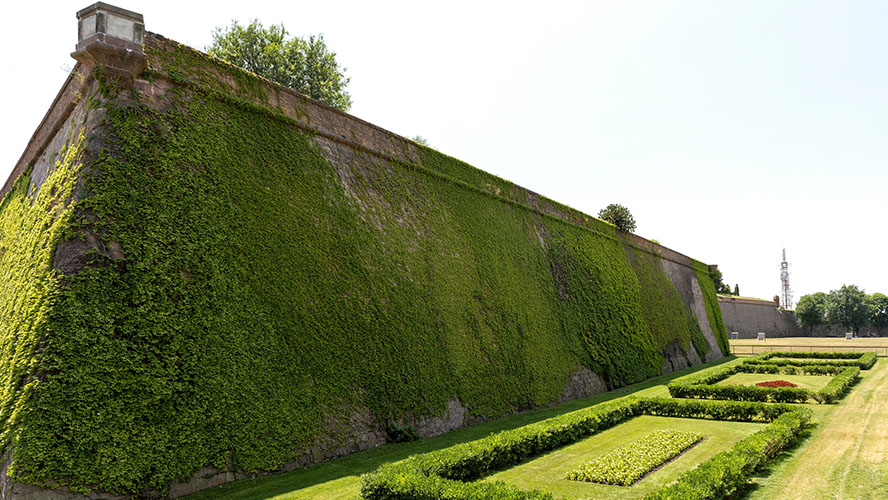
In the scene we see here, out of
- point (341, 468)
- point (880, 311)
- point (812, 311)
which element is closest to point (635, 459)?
point (341, 468)

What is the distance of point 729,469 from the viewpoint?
635cm

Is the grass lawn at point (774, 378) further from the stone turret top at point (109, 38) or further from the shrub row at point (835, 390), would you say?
the stone turret top at point (109, 38)

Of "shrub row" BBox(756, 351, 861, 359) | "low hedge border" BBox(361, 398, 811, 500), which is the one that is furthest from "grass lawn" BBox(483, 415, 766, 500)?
"shrub row" BBox(756, 351, 861, 359)

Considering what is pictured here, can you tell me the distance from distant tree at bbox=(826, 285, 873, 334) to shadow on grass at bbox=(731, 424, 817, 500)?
6807 cm

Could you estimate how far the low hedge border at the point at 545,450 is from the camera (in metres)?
5.79

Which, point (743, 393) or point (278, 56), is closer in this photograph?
point (743, 393)

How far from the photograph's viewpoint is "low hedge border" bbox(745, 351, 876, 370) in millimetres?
21109

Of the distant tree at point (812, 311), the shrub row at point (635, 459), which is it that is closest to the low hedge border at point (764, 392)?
the shrub row at point (635, 459)

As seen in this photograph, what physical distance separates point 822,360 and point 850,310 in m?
53.1

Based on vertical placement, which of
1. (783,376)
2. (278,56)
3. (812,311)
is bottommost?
(783,376)

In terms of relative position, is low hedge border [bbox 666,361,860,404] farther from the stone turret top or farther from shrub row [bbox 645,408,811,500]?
the stone turret top

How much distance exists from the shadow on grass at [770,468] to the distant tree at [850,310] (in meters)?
68.1

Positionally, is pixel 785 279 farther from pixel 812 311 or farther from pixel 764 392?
pixel 764 392

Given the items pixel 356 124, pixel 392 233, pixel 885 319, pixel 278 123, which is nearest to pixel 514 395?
pixel 392 233
